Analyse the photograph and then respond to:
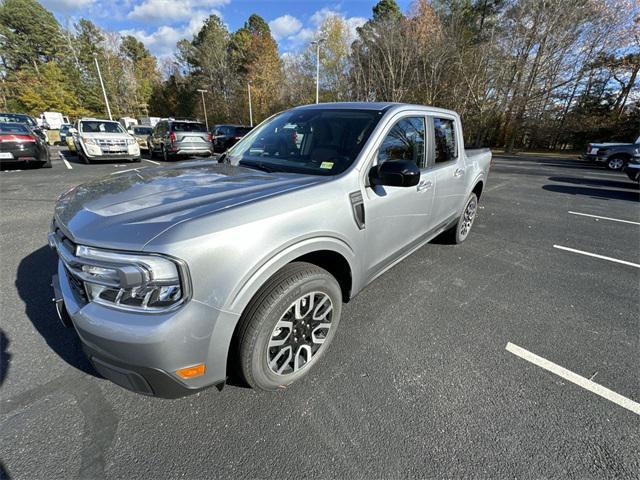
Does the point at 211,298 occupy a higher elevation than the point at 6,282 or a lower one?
higher

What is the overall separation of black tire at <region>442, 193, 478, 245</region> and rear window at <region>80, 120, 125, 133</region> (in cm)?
1288

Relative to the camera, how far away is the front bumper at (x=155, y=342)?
1278 millimetres

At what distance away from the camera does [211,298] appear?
1.37 m

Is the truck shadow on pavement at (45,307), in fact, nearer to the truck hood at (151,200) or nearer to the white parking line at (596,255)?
the truck hood at (151,200)

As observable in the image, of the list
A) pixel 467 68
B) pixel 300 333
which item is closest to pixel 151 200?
pixel 300 333

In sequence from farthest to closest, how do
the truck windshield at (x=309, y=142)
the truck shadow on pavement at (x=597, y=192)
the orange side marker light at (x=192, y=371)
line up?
the truck shadow on pavement at (x=597, y=192) → the truck windshield at (x=309, y=142) → the orange side marker light at (x=192, y=371)

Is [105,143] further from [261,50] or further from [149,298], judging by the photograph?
[261,50]

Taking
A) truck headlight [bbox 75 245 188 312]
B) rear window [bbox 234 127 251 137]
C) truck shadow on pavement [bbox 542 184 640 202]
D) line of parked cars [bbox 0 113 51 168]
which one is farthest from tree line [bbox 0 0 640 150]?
truck headlight [bbox 75 245 188 312]

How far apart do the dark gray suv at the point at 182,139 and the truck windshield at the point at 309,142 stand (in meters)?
10.1

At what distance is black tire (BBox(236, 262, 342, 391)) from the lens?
1.58 m

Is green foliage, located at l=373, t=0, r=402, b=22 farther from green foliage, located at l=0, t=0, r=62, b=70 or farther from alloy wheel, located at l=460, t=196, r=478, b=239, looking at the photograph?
green foliage, located at l=0, t=0, r=62, b=70

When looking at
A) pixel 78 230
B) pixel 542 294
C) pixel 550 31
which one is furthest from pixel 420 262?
pixel 550 31

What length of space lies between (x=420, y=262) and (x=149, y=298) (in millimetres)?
3207

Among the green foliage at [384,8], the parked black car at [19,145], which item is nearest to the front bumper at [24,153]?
the parked black car at [19,145]
